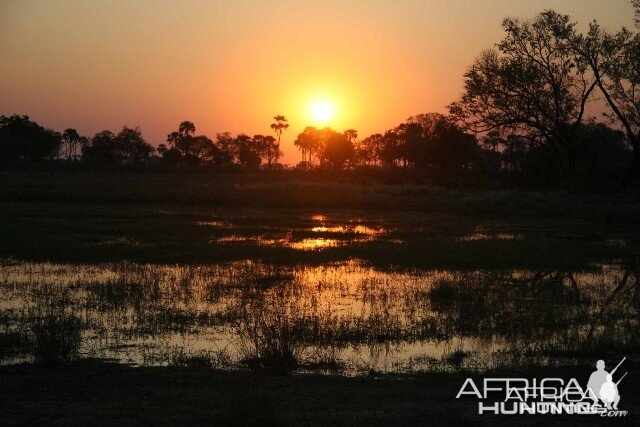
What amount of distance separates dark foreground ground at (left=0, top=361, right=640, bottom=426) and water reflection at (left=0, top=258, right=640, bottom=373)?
1087mm

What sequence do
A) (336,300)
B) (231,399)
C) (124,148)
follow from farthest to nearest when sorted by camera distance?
1. (124,148)
2. (336,300)
3. (231,399)

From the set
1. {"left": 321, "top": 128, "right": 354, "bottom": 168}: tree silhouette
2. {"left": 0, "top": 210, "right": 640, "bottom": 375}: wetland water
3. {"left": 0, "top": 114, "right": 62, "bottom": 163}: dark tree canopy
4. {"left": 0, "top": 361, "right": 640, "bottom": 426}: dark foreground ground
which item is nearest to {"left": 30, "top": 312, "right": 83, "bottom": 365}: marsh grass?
{"left": 0, "top": 210, "right": 640, "bottom": 375}: wetland water

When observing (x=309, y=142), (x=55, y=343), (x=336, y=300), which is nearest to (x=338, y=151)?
(x=309, y=142)

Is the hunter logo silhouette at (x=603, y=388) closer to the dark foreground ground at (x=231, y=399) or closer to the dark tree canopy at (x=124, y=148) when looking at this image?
the dark foreground ground at (x=231, y=399)

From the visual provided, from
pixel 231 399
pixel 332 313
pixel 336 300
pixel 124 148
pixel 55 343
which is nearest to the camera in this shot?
pixel 231 399

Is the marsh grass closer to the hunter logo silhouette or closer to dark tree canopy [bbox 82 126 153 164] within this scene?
the hunter logo silhouette

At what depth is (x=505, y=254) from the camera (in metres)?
26.4

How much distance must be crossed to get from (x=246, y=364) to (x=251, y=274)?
32.1 feet

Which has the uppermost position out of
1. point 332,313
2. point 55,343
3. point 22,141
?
point 22,141

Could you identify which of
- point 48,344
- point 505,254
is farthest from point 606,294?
point 48,344

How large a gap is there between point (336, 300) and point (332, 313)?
5.40 feet

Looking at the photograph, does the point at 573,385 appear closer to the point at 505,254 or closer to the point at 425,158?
the point at 505,254

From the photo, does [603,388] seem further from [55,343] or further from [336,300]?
[336,300]

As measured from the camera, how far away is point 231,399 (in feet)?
25.9
